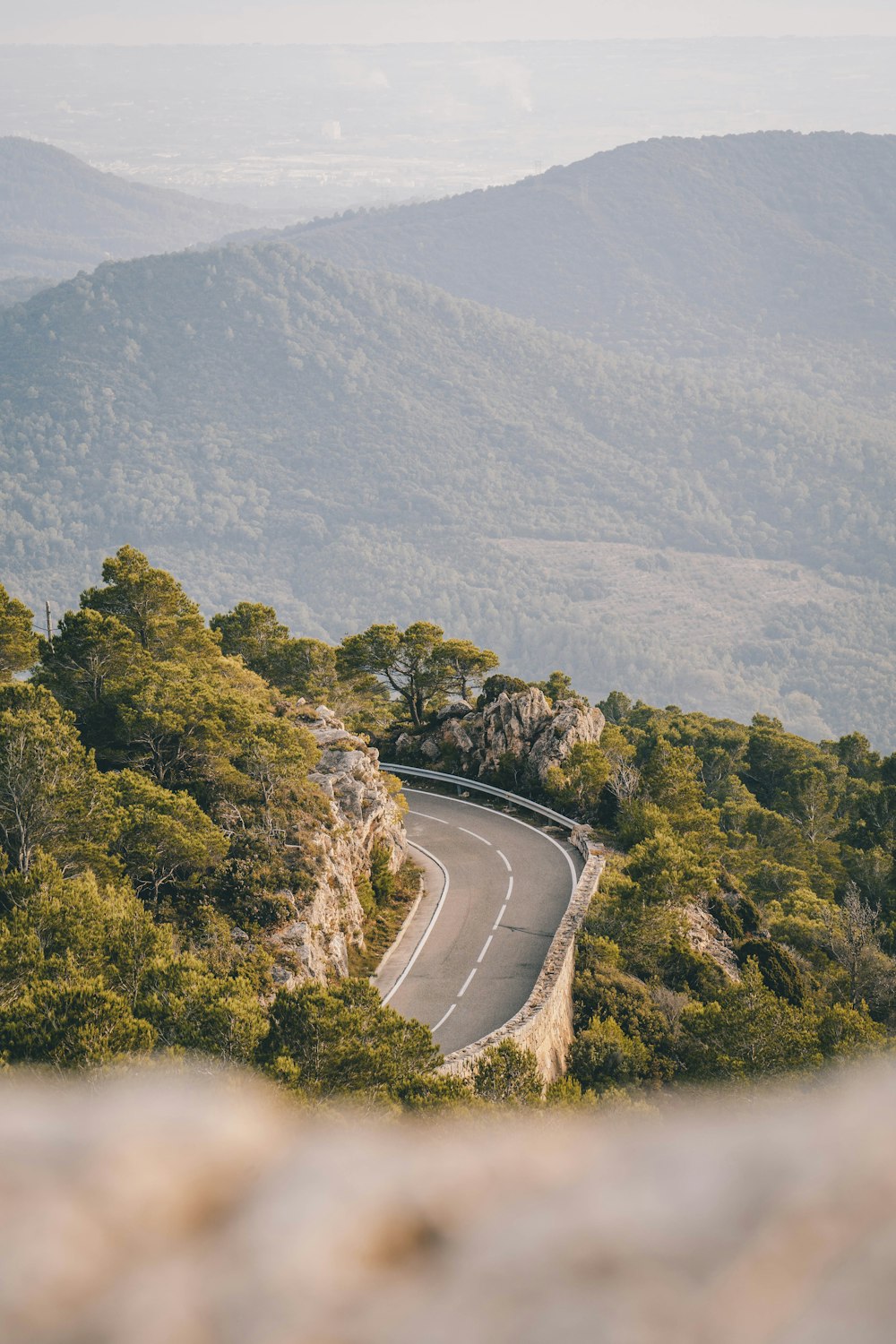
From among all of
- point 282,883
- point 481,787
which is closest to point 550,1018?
point 282,883

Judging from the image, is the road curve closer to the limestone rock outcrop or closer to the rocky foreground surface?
the limestone rock outcrop

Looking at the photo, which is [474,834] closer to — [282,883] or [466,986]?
[466,986]

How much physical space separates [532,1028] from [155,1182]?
24920 millimetres

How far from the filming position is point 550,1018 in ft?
87.3

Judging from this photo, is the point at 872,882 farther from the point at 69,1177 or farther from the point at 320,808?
the point at 69,1177

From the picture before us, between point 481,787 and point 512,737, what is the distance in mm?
2396

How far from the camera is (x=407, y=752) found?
→ 159 feet

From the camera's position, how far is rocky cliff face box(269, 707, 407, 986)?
26.5 metres

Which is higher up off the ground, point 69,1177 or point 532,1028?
point 69,1177

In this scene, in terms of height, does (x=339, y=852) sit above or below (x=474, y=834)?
above

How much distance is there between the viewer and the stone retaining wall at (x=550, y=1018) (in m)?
24.2

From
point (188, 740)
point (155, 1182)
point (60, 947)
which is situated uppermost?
point (155, 1182)

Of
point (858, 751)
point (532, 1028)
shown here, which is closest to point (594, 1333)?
point (532, 1028)

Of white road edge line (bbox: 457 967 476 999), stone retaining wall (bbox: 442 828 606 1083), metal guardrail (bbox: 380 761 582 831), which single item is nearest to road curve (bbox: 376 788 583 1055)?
white road edge line (bbox: 457 967 476 999)
